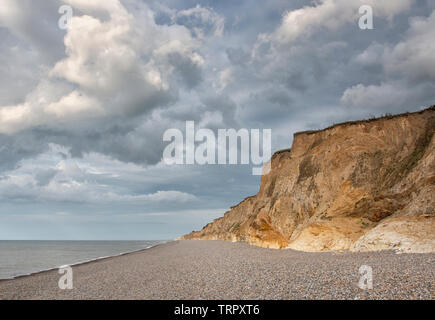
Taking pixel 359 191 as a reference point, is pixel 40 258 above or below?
below

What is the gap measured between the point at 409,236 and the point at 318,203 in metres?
14.6

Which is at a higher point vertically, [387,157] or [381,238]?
[387,157]

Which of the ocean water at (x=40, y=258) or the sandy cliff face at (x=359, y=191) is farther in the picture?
the ocean water at (x=40, y=258)

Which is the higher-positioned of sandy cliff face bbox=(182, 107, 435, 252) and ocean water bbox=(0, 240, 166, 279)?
sandy cliff face bbox=(182, 107, 435, 252)

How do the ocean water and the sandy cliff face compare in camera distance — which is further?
the ocean water

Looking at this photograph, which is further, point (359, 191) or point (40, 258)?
point (40, 258)

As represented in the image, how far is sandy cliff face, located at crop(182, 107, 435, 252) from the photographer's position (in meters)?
17.9

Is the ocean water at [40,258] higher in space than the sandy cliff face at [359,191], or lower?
lower

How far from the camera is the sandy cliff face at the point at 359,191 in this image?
58.6 ft

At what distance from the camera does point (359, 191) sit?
85.7ft

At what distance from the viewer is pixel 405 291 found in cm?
748

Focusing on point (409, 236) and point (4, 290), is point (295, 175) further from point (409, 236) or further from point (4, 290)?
point (4, 290)
